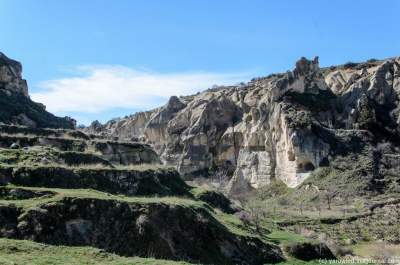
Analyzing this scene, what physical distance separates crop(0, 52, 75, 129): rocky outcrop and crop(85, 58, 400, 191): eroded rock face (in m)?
34.9

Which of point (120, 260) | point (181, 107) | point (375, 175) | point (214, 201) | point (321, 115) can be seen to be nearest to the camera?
point (120, 260)

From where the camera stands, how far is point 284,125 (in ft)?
309

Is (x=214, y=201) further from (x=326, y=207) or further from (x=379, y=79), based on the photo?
(x=379, y=79)

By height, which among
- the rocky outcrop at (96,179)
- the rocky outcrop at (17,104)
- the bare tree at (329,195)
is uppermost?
the rocky outcrop at (17,104)

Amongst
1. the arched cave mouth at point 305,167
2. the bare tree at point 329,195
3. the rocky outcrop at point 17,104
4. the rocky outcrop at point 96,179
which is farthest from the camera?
the arched cave mouth at point 305,167

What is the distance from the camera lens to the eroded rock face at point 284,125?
9144 centimetres

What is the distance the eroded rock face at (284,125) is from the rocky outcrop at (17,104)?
3492 cm

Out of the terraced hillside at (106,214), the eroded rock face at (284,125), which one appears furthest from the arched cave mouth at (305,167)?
the terraced hillside at (106,214)

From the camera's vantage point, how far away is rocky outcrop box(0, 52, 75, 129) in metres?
57.1

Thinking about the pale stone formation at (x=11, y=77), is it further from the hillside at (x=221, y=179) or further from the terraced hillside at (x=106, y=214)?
the terraced hillside at (x=106, y=214)

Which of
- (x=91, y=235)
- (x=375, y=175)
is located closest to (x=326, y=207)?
(x=375, y=175)

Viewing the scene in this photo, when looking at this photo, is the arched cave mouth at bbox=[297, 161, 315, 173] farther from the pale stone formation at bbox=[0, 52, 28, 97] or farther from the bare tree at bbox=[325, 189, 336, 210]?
the pale stone formation at bbox=[0, 52, 28, 97]

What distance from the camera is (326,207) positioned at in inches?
2906

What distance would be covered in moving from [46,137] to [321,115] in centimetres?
7129
